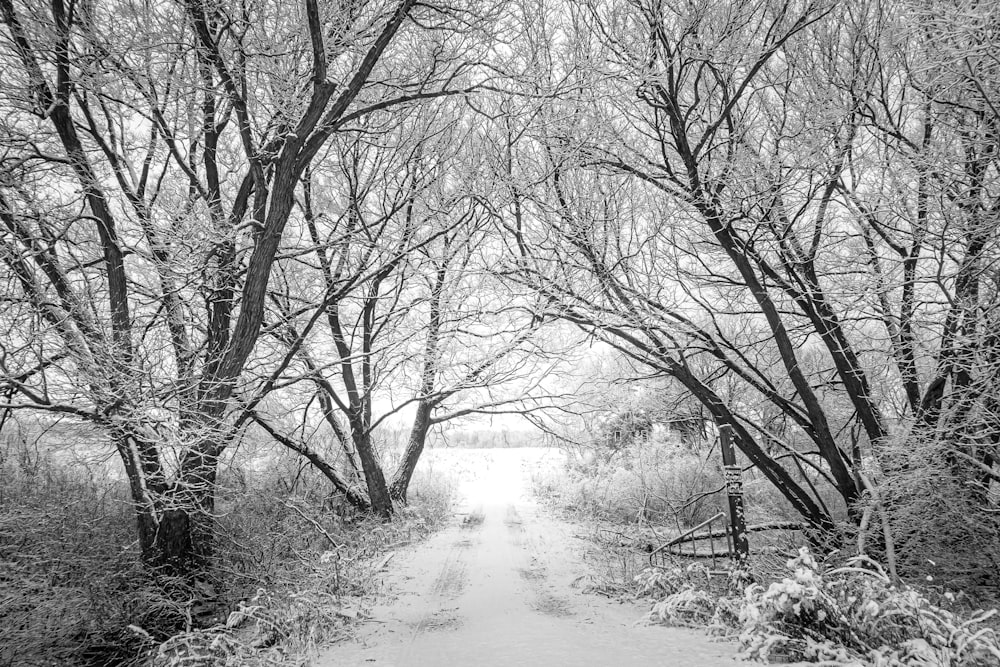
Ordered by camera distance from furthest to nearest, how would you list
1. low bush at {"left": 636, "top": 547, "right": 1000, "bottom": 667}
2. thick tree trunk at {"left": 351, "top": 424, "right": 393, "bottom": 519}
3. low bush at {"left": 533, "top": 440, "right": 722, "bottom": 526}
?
low bush at {"left": 533, "top": 440, "right": 722, "bottom": 526}
thick tree trunk at {"left": 351, "top": 424, "right": 393, "bottom": 519}
low bush at {"left": 636, "top": 547, "right": 1000, "bottom": 667}

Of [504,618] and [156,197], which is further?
[156,197]

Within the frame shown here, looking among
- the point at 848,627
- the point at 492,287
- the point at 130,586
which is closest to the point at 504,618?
the point at 848,627

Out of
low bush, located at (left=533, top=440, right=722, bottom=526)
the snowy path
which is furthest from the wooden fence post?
low bush, located at (left=533, top=440, right=722, bottom=526)

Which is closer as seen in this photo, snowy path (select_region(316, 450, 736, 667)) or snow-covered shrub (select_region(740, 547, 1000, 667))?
snow-covered shrub (select_region(740, 547, 1000, 667))

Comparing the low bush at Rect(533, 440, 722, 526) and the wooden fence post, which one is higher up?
the wooden fence post

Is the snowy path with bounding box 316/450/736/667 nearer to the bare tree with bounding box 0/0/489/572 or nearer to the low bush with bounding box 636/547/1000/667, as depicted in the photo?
the low bush with bounding box 636/547/1000/667

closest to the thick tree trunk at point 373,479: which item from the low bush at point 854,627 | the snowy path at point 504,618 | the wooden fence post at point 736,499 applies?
the snowy path at point 504,618

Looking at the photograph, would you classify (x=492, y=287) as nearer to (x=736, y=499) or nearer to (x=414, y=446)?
(x=414, y=446)

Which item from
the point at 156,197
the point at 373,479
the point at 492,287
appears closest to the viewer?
the point at 156,197

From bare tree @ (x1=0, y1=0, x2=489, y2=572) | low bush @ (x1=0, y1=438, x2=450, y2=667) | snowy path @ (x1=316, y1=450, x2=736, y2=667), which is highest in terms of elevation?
bare tree @ (x1=0, y1=0, x2=489, y2=572)

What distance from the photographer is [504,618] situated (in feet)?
18.1

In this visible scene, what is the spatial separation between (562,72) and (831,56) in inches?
139

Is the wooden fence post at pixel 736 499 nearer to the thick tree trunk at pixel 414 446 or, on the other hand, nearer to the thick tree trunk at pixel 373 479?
the thick tree trunk at pixel 414 446

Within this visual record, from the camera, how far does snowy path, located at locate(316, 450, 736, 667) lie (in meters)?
4.34
